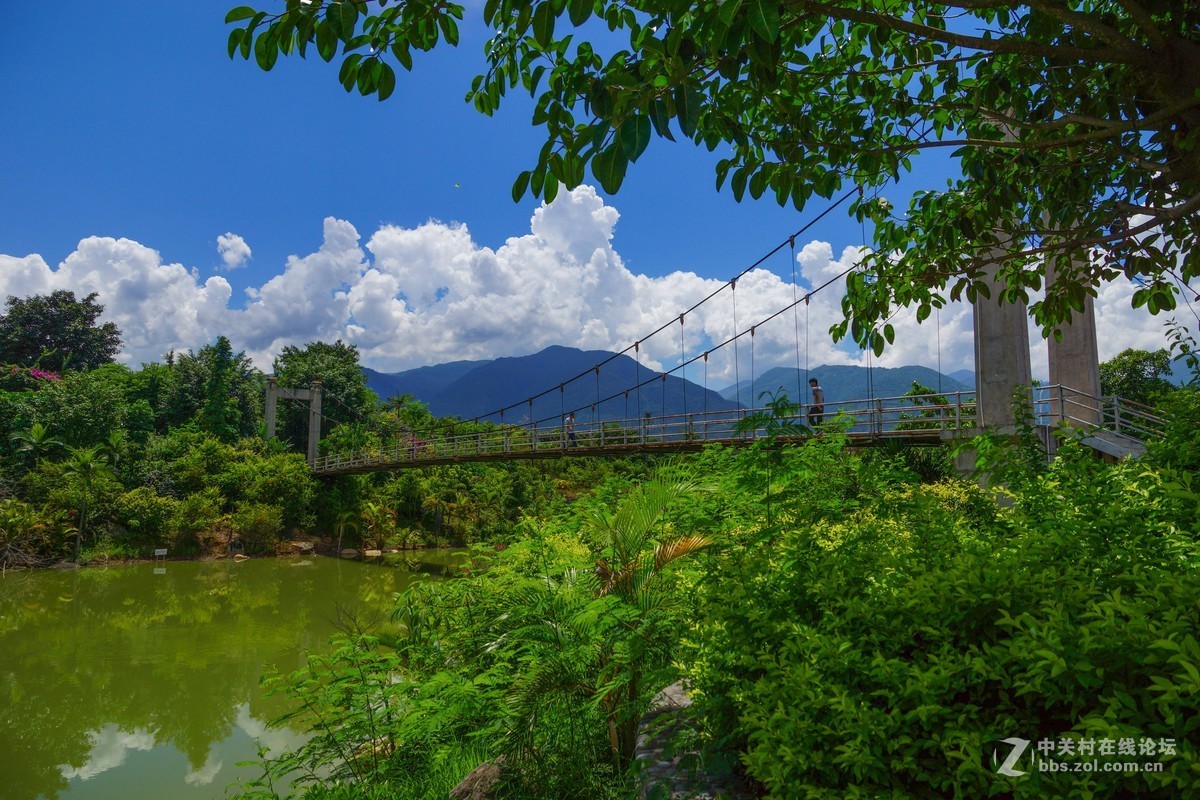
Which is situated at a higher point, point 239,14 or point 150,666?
point 239,14

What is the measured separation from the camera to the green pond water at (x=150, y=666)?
450 centimetres

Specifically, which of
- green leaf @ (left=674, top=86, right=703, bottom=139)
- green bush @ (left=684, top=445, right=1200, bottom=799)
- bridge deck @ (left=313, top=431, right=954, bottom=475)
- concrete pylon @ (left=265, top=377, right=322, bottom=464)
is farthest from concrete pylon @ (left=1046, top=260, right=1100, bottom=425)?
concrete pylon @ (left=265, top=377, right=322, bottom=464)

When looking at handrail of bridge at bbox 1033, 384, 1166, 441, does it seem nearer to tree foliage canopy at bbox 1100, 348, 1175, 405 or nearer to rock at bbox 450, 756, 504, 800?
rock at bbox 450, 756, 504, 800

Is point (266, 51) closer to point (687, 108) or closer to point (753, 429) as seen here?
point (687, 108)

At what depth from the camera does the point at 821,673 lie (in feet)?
3.51

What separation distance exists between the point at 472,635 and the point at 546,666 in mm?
774

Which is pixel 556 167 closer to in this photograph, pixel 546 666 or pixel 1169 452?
pixel 546 666

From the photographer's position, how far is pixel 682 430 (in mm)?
9156

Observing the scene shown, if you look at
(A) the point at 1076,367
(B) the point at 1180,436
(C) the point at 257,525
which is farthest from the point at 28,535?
(A) the point at 1076,367

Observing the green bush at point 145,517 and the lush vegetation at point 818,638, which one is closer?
the lush vegetation at point 818,638

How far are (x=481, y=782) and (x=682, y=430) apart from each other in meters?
7.24

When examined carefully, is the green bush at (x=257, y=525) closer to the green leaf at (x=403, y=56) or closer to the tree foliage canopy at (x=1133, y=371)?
the green leaf at (x=403, y=56)

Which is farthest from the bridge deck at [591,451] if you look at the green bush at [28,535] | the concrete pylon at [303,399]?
the green bush at [28,535]

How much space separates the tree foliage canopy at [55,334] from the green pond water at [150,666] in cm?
1173
